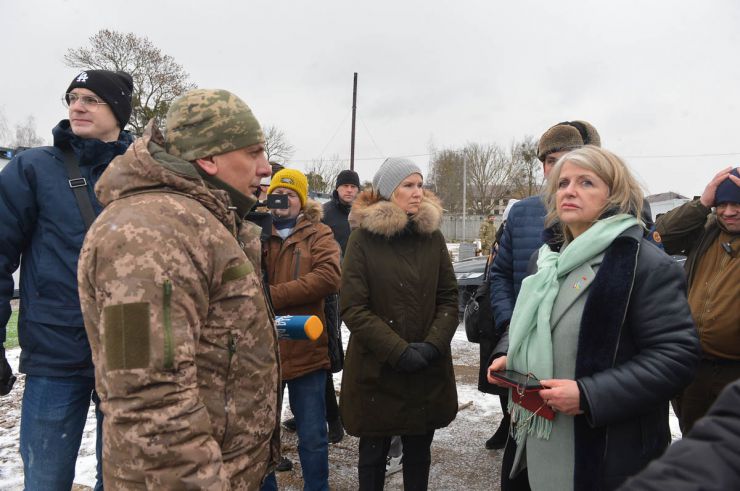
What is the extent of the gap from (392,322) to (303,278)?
25.5 inches

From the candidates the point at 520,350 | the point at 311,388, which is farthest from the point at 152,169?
the point at 311,388

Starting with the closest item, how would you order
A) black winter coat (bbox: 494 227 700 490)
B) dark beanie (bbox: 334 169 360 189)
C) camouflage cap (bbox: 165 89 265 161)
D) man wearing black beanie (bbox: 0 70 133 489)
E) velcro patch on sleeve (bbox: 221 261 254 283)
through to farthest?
velcro patch on sleeve (bbox: 221 261 254 283), camouflage cap (bbox: 165 89 265 161), black winter coat (bbox: 494 227 700 490), man wearing black beanie (bbox: 0 70 133 489), dark beanie (bbox: 334 169 360 189)

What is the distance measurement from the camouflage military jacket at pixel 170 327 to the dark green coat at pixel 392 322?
1.22 metres

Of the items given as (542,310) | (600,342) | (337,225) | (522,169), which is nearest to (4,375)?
(542,310)

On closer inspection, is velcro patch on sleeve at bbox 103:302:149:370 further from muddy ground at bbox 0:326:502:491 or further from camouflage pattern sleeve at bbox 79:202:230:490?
muddy ground at bbox 0:326:502:491

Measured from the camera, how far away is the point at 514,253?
3.02 metres

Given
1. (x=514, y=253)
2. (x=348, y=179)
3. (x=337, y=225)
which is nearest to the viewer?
(x=514, y=253)

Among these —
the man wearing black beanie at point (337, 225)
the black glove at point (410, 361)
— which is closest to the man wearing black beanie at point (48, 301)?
the black glove at point (410, 361)

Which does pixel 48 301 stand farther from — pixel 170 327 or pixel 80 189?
pixel 170 327

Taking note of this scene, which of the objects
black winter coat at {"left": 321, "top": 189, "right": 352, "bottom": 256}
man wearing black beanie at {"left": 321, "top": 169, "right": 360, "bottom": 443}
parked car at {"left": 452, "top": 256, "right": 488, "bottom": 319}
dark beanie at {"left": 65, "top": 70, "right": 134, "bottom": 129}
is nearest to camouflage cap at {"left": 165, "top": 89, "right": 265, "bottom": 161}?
dark beanie at {"left": 65, "top": 70, "right": 134, "bottom": 129}

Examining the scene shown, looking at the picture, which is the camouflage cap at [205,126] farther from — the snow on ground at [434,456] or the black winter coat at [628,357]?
the snow on ground at [434,456]

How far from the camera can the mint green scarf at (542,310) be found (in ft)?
6.06

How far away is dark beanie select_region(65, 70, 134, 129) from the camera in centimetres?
239

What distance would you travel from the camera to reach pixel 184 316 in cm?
128
